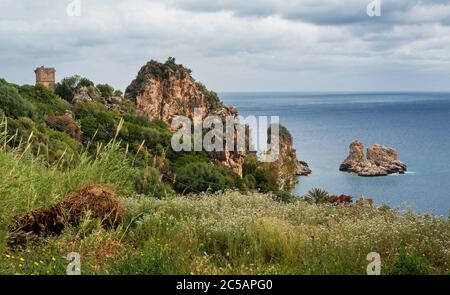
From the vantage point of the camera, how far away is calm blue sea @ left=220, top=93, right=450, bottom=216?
46.6 metres

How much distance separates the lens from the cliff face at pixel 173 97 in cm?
2766

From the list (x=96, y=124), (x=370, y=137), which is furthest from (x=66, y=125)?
(x=370, y=137)

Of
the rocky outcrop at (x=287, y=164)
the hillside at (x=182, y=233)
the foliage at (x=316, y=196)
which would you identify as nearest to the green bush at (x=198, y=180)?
the foliage at (x=316, y=196)

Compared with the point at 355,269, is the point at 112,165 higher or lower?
higher

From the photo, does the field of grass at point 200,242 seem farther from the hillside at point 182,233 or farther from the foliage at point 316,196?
the foliage at point 316,196

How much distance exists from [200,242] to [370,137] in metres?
80.4

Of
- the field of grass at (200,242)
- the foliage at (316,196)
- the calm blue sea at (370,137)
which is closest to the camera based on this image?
the field of grass at (200,242)

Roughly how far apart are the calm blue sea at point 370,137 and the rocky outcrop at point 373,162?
88 centimetres

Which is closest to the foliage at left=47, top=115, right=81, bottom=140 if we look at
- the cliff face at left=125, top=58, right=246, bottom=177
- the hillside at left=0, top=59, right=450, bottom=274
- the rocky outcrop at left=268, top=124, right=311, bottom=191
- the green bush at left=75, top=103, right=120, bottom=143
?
the green bush at left=75, top=103, right=120, bottom=143

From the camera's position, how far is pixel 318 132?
2350 inches

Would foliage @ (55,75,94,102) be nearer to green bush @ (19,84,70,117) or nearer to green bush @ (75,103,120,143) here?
green bush @ (19,84,70,117)

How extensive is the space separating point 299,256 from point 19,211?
3000 millimetres
